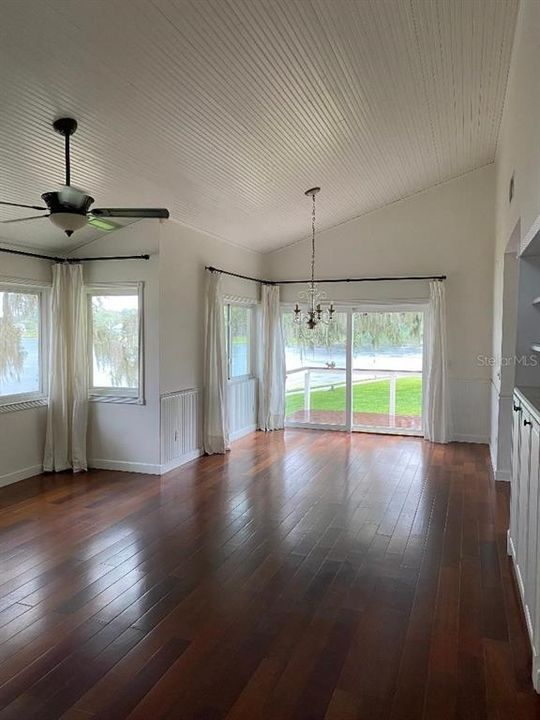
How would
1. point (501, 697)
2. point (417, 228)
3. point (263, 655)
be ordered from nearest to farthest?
point (501, 697)
point (263, 655)
point (417, 228)

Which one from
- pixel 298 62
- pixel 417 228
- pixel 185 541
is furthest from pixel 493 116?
pixel 185 541

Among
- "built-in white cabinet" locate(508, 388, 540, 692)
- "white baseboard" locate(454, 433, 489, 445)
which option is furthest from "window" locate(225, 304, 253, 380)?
"built-in white cabinet" locate(508, 388, 540, 692)

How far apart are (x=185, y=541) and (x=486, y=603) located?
6.54ft

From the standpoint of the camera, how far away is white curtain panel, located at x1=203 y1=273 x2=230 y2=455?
21.0ft

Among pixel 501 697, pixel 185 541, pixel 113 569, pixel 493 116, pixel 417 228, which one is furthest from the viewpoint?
pixel 417 228

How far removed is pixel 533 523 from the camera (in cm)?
252

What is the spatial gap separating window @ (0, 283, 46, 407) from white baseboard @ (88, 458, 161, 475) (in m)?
0.91

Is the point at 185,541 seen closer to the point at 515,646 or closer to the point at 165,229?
the point at 515,646

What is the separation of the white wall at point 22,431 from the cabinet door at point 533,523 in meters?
4.67

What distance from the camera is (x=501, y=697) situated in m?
2.17

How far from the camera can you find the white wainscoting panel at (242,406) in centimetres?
747

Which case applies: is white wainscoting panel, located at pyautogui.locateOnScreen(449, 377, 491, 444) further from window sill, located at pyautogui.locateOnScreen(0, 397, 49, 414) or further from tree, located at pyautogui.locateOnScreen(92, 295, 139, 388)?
window sill, located at pyautogui.locateOnScreen(0, 397, 49, 414)

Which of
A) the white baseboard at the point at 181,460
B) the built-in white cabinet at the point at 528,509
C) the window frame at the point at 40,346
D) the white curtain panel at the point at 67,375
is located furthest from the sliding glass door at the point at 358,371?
the built-in white cabinet at the point at 528,509

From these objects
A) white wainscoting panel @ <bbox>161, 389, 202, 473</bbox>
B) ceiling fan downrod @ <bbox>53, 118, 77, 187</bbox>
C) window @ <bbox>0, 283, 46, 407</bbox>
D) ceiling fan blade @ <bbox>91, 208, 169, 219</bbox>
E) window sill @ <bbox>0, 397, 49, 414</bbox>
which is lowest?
white wainscoting panel @ <bbox>161, 389, 202, 473</bbox>
